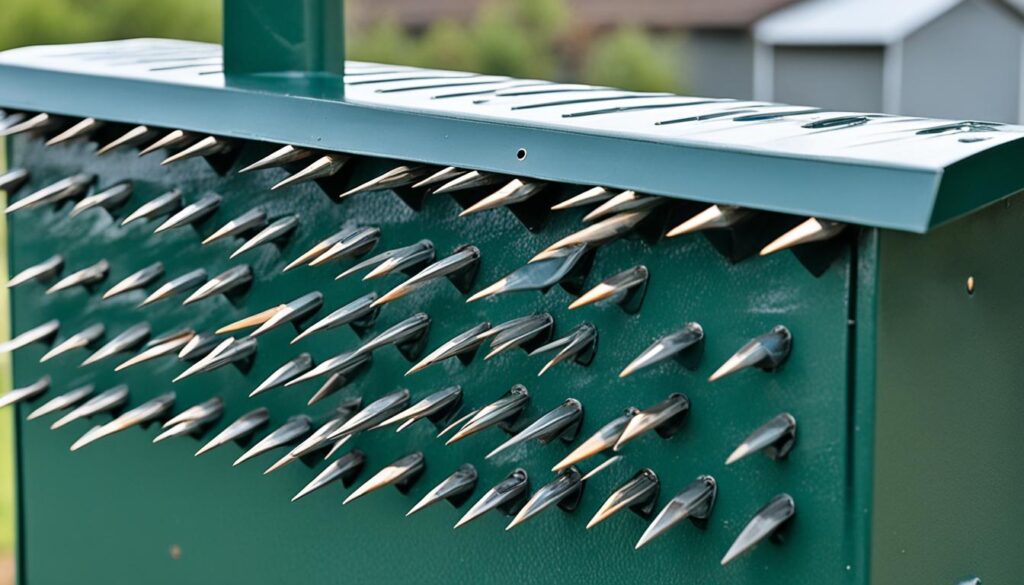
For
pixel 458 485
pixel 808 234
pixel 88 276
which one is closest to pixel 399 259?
pixel 458 485

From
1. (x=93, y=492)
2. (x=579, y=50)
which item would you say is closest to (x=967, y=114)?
(x=579, y=50)

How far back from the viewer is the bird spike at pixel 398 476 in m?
1.99

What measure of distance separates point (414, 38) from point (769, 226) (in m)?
24.7

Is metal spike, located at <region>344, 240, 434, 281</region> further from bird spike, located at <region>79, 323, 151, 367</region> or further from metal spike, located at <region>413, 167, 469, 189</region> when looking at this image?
bird spike, located at <region>79, 323, 151, 367</region>

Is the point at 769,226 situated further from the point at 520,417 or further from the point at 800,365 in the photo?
the point at 520,417

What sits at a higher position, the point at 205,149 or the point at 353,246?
the point at 205,149

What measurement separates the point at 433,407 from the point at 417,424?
12cm

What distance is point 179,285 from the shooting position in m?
2.26

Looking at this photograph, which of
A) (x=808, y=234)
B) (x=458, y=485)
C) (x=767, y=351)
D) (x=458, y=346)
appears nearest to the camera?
(x=808, y=234)

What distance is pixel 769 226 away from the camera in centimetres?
168

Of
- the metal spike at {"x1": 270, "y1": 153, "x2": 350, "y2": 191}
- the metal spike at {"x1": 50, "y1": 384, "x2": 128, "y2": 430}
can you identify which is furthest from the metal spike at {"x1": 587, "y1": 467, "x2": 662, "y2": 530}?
the metal spike at {"x1": 50, "y1": 384, "x2": 128, "y2": 430}

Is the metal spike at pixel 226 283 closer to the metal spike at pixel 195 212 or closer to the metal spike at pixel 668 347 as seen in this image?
the metal spike at pixel 195 212

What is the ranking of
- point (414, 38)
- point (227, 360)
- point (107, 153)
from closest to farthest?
1. point (227, 360)
2. point (107, 153)
3. point (414, 38)

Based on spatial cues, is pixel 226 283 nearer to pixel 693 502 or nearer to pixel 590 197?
pixel 590 197
